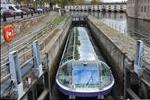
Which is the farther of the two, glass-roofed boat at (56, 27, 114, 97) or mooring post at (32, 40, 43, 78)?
mooring post at (32, 40, 43, 78)

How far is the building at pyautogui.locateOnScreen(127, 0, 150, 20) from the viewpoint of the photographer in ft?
274


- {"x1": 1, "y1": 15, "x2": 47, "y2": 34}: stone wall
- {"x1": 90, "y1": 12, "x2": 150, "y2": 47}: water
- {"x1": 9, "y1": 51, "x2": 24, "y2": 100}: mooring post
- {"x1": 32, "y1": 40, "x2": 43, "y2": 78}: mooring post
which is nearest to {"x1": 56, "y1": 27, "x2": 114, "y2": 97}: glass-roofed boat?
{"x1": 32, "y1": 40, "x2": 43, "y2": 78}: mooring post

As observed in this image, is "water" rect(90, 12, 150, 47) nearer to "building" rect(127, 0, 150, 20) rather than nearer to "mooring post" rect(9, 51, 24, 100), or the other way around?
"building" rect(127, 0, 150, 20)

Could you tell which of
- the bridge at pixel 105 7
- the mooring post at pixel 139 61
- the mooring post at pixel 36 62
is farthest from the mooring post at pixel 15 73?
the bridge at pixel 105 7

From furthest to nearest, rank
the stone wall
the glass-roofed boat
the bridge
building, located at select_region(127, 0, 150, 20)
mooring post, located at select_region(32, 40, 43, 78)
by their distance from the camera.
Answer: the bridge → building, located at select_region(127, 0, 150, 20) → the stone wall → mooring post, located at select_region(32, 40, 43, 78) → the glass-roofed boat

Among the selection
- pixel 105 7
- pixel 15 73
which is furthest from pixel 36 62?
pixel 105 7

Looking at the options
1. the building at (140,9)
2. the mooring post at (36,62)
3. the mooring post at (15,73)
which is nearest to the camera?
the mooring post at (15,73)

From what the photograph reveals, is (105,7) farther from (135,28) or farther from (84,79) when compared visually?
(84,79)

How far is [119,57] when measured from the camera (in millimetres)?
24688

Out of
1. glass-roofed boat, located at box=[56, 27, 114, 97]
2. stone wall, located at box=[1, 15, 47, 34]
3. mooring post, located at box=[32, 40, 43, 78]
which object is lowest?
glass-roofed boat, located at box=[56, 27, 114, 97]

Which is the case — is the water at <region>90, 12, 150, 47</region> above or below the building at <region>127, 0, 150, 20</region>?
below

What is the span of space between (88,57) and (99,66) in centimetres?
283

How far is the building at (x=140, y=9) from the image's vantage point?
83.5 m

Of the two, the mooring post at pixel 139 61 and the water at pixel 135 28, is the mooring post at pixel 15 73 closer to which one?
the mooring post at pixel 139 61
